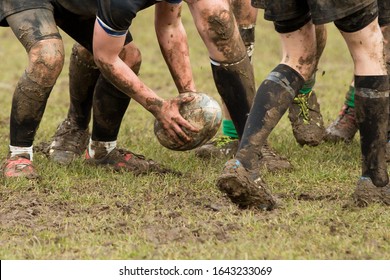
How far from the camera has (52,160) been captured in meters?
7.25

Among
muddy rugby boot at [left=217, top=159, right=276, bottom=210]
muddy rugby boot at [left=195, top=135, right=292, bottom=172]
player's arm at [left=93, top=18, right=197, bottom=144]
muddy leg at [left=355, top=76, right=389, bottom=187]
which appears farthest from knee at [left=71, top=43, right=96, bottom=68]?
muddy leg at [left=355, top=76, right=389, bottom=187]

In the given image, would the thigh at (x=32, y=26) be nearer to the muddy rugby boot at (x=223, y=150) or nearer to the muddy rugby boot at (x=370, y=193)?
the muddy rugby boot at (x=223, y=150)

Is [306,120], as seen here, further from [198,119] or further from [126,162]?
[198,119]

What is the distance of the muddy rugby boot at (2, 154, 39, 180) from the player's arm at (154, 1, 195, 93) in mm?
1214

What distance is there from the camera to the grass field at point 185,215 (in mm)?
4855

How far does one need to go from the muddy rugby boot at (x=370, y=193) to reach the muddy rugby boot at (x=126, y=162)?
5.25ft

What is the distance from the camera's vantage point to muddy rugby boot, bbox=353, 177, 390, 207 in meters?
5.60

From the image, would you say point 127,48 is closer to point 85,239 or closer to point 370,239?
point 85,239

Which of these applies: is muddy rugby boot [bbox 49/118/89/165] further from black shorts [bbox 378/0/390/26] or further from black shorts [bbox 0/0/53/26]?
black shorts [bbox 378/0/390/26]

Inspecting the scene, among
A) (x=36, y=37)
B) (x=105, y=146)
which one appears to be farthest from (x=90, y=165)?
(x=36, y=37)

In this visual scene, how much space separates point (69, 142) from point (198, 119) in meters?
1.82

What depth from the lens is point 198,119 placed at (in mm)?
6043
